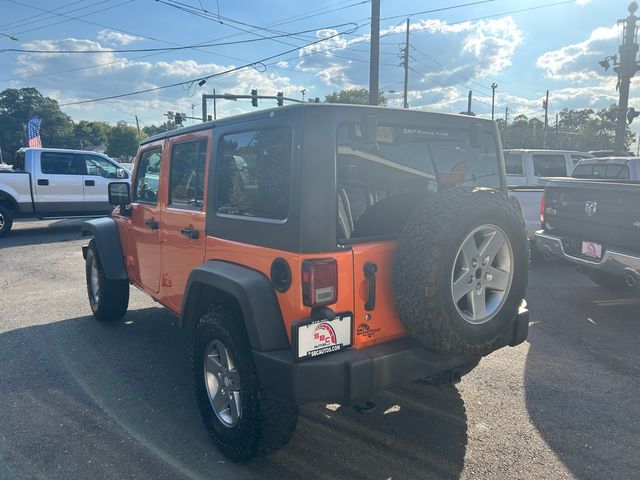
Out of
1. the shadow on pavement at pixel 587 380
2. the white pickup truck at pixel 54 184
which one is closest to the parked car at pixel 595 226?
the shadow on pavement at pixel 587 380

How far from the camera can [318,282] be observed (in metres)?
2.28

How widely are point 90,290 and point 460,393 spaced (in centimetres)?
414

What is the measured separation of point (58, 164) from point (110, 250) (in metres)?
8.86

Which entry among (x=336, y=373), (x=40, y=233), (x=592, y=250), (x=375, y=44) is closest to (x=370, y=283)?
(x=336, y=373)

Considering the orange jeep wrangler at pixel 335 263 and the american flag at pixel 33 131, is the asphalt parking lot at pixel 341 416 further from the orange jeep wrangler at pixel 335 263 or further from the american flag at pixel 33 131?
the american flag at pixel 33 131

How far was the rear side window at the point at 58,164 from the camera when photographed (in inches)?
466

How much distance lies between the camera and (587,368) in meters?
4.05

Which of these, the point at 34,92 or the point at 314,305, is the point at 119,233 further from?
the point at 34,92

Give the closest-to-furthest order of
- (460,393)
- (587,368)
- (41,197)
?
(460,393) < (587,368) < (41,197)

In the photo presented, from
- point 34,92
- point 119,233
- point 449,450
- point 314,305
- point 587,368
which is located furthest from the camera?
point 34,92

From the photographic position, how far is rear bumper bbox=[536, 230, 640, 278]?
459cm

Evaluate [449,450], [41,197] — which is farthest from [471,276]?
[41,197]

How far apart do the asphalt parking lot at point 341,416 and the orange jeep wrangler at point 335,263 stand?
38cm

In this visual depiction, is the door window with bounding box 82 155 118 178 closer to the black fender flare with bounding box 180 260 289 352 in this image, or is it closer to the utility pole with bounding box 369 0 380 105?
the utility pole with bounding box 369 0 380 105
